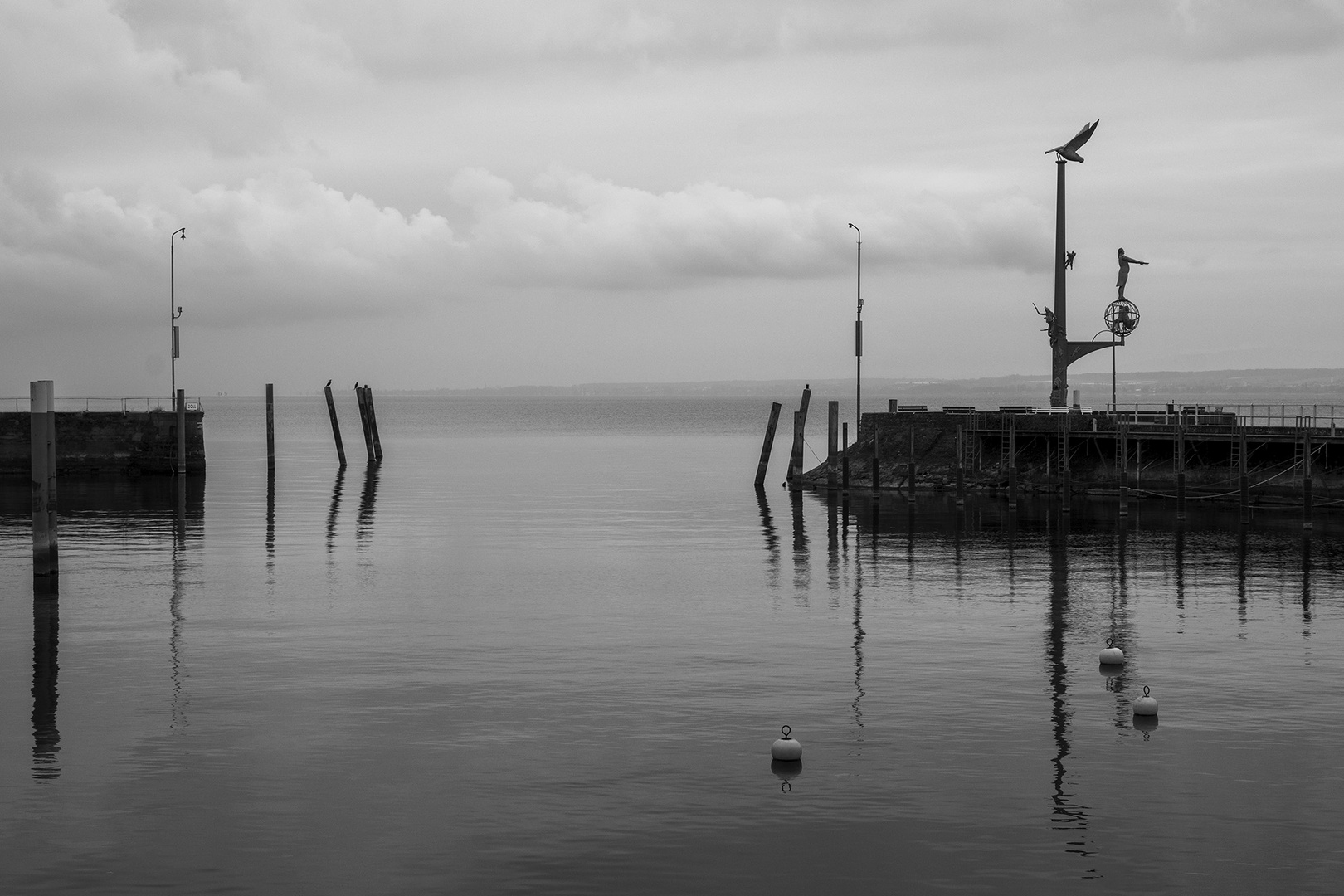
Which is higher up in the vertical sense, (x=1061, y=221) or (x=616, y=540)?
(x=1061, y=221)

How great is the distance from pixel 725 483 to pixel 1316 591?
4623 centimetres

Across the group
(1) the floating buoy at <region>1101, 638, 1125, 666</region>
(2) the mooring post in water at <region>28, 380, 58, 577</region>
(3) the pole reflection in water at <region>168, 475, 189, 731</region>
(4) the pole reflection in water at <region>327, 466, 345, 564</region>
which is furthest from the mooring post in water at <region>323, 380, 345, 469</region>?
(1) the floating buoy at <region>1101, 638, 1125, 666</region>

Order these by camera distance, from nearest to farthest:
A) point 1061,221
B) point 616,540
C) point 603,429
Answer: point 616,540, point 1061,221, point 603,429

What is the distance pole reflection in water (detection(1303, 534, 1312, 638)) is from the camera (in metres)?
28.2

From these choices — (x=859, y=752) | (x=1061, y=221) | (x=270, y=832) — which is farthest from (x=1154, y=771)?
(x=1061, y=221)

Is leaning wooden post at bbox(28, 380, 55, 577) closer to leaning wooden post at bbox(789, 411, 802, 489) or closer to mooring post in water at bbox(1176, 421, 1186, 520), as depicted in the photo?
mooring post in water at bbox(1176, 421, 1186, 520)

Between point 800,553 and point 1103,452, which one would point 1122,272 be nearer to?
point 1103,452

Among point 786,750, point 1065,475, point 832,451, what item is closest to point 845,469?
point 832,451

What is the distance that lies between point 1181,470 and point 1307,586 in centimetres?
1859

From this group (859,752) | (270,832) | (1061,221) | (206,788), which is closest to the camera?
(270,832)

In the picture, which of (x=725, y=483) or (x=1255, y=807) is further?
(x=725, y=483)

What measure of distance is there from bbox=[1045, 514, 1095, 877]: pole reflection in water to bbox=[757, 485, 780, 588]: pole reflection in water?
23.1 feet

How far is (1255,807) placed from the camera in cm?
1633

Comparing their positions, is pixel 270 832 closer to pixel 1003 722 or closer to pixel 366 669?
pixel 366 669
